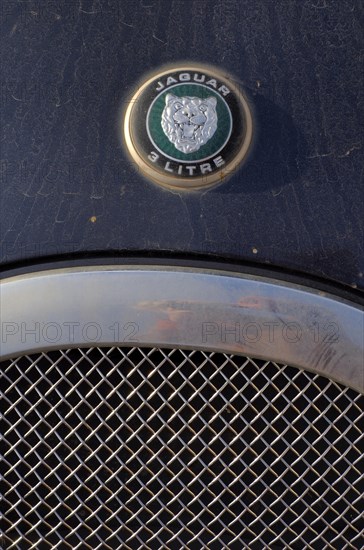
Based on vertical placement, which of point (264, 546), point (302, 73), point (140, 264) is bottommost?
point (264, 546)

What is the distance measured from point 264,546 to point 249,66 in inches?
27.1

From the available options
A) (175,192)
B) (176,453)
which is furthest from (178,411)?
(175,192)

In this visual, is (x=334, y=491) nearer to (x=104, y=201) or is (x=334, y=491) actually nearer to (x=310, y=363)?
(x=310, y=363)

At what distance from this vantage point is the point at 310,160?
40.2 inches

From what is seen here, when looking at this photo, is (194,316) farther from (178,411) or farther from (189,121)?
(189,121)

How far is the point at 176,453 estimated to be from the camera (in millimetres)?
1041

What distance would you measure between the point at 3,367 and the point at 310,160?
0.52 meters

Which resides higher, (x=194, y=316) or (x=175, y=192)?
(x=175, y=192)

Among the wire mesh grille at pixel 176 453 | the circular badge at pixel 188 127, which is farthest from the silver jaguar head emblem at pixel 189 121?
the wire mesh grille at pixel 176 453

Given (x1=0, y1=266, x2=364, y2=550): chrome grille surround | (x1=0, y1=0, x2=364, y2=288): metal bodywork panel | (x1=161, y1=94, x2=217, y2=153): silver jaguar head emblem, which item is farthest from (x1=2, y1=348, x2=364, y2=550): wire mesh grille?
(x1=161, y1=94, x2=217, y2=153): silver jaguar head emblem

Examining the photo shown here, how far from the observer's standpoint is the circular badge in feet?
3.24

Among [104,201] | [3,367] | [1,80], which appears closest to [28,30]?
[1,80]

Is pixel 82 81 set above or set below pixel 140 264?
above

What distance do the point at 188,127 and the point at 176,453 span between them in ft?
1.49
